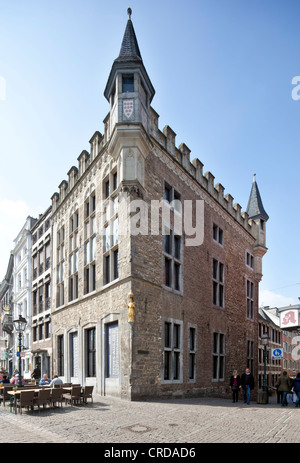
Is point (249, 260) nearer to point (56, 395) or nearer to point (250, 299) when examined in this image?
point (250, 299)

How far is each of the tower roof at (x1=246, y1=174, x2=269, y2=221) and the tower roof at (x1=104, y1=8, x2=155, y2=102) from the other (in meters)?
17.0

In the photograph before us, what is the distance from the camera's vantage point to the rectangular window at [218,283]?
76.6 feet

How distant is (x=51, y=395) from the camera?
42.6 ft

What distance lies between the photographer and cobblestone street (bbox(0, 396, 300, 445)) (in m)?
8.58

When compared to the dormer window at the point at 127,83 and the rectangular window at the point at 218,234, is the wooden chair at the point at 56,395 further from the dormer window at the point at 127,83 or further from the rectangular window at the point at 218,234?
the rectangular window at the point at 218,234

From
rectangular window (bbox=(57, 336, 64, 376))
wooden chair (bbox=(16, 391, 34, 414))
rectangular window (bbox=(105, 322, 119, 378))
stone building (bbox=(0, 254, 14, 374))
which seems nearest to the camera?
wooden chair (bbox=(16, 391, 34, 414))

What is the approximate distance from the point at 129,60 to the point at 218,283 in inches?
500

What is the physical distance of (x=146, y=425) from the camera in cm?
1000

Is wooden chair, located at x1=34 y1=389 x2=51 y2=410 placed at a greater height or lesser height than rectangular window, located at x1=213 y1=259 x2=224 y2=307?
lesser

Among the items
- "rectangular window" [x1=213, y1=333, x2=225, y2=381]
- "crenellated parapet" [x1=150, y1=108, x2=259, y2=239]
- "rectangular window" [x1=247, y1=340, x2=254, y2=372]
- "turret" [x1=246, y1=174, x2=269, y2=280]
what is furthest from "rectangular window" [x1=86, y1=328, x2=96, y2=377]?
"turret" [x1=246, y1=174, x2=269, y2=280]

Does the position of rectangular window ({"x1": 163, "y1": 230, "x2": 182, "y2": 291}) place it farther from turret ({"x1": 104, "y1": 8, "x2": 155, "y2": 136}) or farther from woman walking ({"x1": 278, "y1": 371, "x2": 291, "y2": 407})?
woman walking ({"x1": 278, "y1": 371, "x2": 291, "y2": 407})

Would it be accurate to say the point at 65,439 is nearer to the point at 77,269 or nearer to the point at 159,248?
the point at 159,248

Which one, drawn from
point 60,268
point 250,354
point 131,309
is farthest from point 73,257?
point 250,354

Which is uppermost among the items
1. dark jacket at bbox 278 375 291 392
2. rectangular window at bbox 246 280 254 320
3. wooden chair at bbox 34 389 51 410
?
rectangular window at bbox 246 280 254 320
